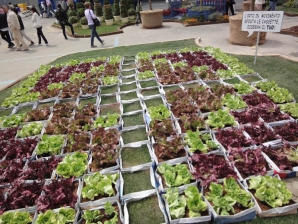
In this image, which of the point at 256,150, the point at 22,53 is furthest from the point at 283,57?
the point at 22,53

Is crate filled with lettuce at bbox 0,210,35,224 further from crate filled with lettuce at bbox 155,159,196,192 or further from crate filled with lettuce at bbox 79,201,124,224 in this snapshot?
crate filled with lettuce at bbox 155,159,196,192

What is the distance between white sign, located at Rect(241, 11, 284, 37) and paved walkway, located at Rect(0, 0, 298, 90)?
150cm

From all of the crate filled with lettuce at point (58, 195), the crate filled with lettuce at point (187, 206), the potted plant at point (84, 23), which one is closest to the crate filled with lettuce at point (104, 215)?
the crate filled with lettuce at point (58, 195)

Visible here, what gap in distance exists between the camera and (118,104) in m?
5.66

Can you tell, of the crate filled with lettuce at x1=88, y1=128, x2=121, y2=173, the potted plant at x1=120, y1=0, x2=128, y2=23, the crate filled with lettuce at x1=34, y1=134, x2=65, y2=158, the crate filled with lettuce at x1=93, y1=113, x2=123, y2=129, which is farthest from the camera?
the potted plant at x1=120, y1=0, x2=128, y2=23

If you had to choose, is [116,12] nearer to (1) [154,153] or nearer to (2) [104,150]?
(2) [104,150]

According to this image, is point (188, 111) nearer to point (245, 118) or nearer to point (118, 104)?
point (245, 118)

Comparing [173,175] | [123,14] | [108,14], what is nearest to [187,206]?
[173,175]

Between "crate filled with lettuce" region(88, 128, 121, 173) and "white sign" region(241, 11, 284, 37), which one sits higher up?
"white sign" region(241, 11, 284, 37)

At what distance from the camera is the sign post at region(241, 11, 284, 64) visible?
6133 millimetres

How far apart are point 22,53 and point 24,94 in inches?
245

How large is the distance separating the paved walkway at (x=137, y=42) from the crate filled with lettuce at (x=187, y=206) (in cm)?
622

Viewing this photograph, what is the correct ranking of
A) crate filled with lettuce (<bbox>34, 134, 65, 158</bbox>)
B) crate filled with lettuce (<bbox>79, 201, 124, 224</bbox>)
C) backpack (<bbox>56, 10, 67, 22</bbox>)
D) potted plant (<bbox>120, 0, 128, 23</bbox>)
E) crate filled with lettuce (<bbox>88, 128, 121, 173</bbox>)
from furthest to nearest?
potted plant (<bbox>120, 0, 128, 23</bbox>), backpack (<bbox>56, 10, 67, 22</bbox>), crate filled with lettuce (<bbox>34, 134, 65, 158</bbox>), crate filled with lettuce (<bbox>88, 128, 121, 173</bbox>), crate filled with lettuce (<bbox>79, 201, 124, 224</bbox>)

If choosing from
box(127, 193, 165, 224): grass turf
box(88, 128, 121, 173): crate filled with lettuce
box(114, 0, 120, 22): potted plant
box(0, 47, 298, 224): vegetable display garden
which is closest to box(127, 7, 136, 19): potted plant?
box(114, 0, 120, 22): potted plant
